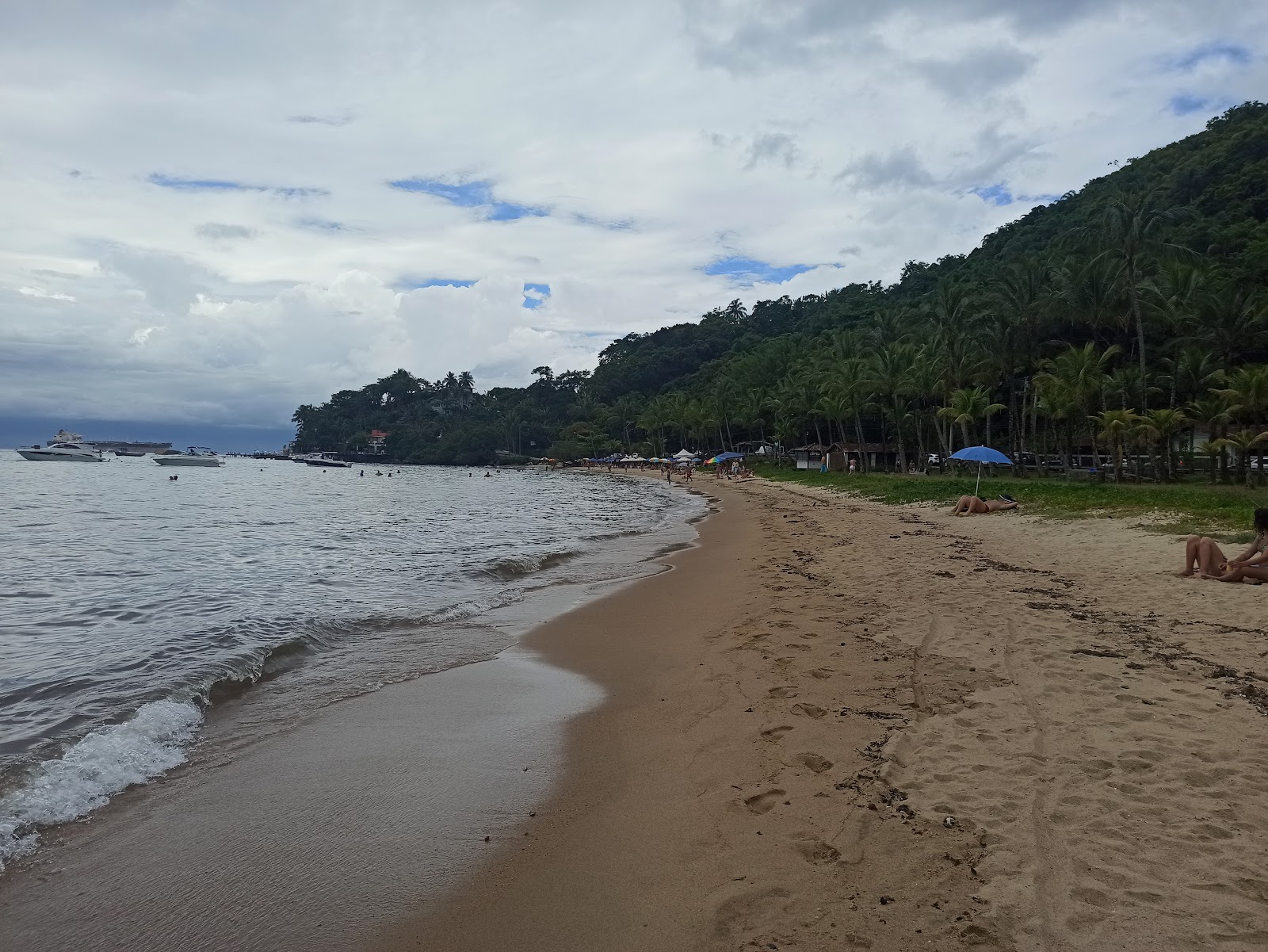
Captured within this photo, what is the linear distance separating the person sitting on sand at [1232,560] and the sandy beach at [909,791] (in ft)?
2.58

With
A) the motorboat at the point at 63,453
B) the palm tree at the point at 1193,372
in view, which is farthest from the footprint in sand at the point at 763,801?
the motorboat at the point at 63,453

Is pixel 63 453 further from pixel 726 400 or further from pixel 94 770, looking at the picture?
pixel 94 770

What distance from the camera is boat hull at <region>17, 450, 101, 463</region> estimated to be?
118688 mm

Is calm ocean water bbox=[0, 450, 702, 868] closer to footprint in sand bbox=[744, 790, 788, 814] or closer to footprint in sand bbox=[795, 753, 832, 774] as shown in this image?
footprint in sand bbox=[744, 790, 788, 814]

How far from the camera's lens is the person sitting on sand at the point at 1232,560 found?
380 inches

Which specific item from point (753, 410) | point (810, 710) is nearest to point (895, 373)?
point (753, 410)

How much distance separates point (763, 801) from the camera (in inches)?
180

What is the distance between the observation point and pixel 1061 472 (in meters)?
43.6

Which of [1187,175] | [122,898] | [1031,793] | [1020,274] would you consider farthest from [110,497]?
[1187,175]

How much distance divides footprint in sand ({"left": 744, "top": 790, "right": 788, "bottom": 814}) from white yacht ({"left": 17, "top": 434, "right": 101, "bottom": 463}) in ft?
478

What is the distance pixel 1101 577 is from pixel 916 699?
22.9ft

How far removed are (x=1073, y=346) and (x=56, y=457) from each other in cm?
14126

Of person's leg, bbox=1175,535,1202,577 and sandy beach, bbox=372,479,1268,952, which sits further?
person's leg, bbox=1175,535,1202,577

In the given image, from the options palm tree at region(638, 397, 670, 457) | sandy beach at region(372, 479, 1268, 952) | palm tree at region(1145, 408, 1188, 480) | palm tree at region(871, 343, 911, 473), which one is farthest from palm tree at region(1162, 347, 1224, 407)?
palm tree at region(638, 397, 670, 457)
